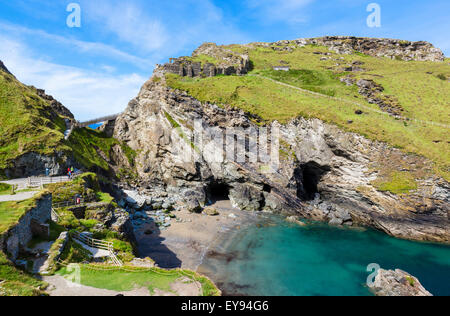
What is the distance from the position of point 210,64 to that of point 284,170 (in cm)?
4220

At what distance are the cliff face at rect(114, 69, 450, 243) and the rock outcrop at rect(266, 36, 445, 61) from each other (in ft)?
223

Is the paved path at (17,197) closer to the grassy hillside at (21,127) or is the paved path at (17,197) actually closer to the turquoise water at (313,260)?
the grassy hillside at (21,127)

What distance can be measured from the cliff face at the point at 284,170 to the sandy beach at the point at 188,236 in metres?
3.84

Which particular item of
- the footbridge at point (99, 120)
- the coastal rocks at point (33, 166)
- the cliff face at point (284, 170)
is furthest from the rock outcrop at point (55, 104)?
the coastal rocks at point (33, 166)

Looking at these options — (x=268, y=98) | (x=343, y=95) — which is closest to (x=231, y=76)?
(x=268, y=98)

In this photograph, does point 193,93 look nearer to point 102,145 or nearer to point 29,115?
point 102,145

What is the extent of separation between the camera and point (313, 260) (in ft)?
94.5

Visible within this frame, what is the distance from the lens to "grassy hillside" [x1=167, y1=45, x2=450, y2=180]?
39.8 m

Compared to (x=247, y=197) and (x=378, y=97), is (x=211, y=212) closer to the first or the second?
(x=247, y=197)

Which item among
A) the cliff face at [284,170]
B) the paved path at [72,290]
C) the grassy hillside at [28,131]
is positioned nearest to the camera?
the paved path at [72,290]

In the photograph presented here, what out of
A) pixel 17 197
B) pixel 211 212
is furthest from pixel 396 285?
pixel 17 197

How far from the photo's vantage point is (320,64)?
77375 millimetres

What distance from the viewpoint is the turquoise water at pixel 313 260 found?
76.0 feet

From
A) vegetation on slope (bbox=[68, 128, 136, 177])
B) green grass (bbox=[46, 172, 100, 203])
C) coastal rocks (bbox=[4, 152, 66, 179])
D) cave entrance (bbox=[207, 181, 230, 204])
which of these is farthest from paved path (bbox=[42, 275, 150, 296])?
cave entrance (bbox=[207, 181, 230, 204])
